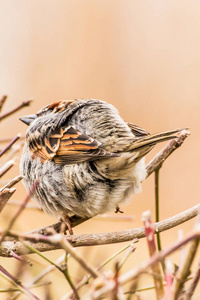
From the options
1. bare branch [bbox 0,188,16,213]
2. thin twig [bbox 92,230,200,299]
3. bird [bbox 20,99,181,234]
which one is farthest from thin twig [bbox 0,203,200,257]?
thin twig [bbox 92,230,200,299]

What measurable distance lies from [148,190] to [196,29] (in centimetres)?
222

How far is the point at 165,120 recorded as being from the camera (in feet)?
17.9

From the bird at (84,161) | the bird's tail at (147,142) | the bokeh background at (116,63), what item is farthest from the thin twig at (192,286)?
the bokeh background at (116,63)

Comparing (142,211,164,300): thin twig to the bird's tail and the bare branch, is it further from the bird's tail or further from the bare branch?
the bird's tail

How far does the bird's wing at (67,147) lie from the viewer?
2.33 meters

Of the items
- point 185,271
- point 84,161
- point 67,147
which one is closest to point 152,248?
point 185,271

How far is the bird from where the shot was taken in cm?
233

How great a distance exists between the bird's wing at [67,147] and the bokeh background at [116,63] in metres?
2.72

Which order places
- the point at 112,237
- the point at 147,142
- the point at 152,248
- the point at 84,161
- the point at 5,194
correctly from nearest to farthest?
the point at 152,248, the point at 5,194, the point at 112,237, the point at 147,142, the point at 84,161

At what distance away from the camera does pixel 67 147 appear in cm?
250

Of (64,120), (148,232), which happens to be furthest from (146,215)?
(64,120)

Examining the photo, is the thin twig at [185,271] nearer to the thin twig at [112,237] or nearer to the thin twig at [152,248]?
the thin twig at [152,248]

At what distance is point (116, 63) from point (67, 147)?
137 inches

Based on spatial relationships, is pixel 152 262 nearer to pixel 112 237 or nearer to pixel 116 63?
pixel 112 237
